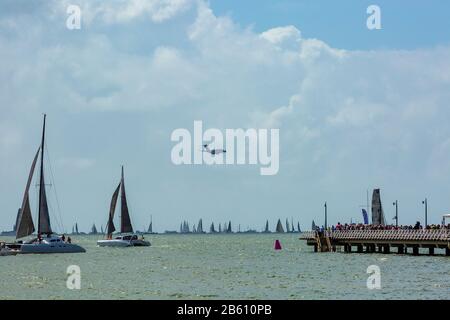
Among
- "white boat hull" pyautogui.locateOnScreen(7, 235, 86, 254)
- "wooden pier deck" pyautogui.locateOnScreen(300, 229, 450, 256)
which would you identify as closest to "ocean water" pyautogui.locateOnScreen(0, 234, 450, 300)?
"wooden pier deck" pyautogui.locateOnScreen(300, 229, 450, 256)

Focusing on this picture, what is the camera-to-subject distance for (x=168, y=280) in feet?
218

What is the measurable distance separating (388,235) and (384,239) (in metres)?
0.79

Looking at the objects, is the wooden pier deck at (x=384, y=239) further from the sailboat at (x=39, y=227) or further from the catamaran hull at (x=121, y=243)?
the catamaran hull at (x=121, y=243)

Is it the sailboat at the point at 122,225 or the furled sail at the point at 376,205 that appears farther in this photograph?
the sailboat at the point at 122,225

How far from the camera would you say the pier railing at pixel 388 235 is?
8494 cm

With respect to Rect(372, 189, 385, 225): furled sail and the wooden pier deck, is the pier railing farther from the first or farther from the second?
Rect(372, 189, 385, 225): furled sail

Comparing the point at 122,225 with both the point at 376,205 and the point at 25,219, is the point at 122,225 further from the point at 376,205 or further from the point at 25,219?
the point at 376,205

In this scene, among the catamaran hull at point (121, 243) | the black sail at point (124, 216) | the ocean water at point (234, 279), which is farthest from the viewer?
the catamaran hull at point (121, 243)

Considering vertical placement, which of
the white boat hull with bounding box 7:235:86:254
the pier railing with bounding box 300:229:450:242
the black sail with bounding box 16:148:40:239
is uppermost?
the black sail with bounding box 16:148:40:239

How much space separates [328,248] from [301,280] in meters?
39.4

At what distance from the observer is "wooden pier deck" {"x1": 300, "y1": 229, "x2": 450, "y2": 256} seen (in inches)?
3364

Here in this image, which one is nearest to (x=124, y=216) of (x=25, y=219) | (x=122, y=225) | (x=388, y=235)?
(x=122, y=225)

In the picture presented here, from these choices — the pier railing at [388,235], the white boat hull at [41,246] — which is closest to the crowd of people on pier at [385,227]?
the pier railing at [388,235]

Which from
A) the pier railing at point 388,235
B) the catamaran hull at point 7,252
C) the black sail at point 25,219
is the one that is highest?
the black sail at point 25,219
